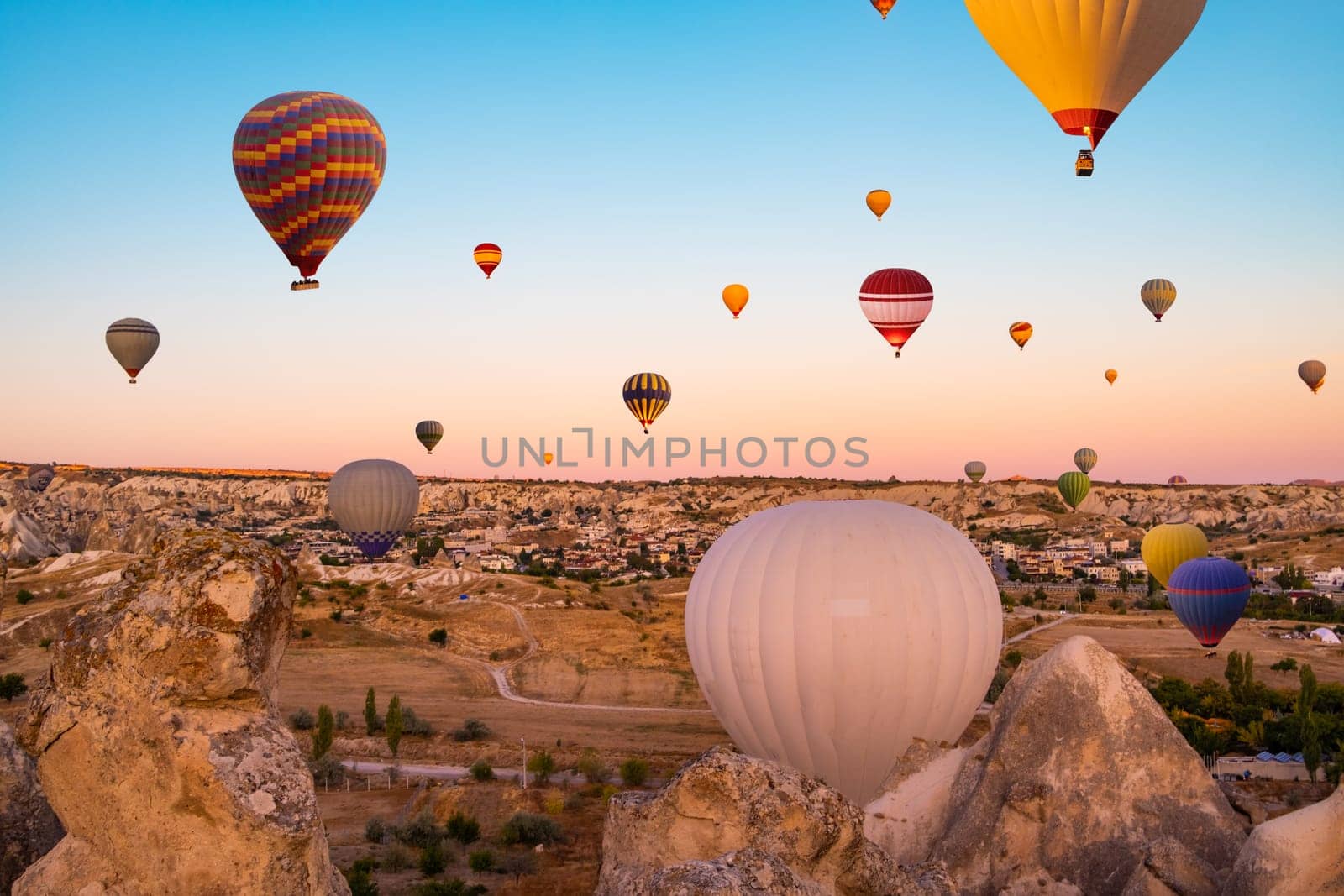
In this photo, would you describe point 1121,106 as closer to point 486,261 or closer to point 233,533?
point 233,533

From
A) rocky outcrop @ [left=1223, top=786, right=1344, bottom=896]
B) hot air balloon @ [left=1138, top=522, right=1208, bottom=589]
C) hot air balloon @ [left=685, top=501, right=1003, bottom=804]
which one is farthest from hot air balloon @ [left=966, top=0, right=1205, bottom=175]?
hot air balloon @ [left=1138, top=522, right=1208, bottom=589]

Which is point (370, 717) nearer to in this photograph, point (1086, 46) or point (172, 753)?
point (1086, 46)

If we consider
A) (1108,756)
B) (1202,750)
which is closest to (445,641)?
(1202,750)

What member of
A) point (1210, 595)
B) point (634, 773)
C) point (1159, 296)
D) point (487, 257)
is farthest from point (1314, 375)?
point (634, 773)

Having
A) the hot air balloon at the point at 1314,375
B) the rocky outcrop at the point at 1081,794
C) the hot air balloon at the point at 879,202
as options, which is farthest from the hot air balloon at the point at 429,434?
the rocky outcrop at the point at 1081,794

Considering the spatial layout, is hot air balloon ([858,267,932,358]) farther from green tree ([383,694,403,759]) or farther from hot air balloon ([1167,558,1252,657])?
green tree ([383,694,403,759])

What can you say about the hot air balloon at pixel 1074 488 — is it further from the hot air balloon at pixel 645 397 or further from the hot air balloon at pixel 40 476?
the hot air balloon at pixel 40 476
